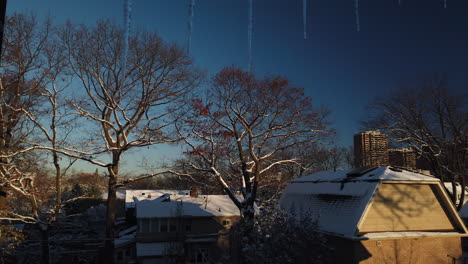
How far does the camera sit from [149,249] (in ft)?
85.3

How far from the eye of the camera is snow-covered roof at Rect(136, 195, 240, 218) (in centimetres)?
2711

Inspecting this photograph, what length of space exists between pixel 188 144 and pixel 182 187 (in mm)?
37187

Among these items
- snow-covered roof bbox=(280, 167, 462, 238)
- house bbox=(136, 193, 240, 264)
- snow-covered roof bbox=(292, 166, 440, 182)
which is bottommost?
house bbox=(136, 193, 240, 264)

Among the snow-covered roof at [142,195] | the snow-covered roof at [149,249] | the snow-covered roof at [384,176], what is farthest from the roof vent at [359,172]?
the snow-covered roof at [142,195]

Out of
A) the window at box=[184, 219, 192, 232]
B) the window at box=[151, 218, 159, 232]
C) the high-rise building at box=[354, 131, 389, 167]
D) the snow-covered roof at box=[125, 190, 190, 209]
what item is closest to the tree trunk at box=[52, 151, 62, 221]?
the window at box=[151, 218, 159, 232]

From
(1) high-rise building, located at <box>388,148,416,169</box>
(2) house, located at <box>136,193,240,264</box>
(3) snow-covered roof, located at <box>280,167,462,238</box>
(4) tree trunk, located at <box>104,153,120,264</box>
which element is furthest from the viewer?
(1) high-rise building, located at <box>388,148,416,169</box>

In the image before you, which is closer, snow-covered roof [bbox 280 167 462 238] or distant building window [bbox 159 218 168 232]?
snow-covered roof [bbox 280 167 462 238]

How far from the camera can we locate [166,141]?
18.4m

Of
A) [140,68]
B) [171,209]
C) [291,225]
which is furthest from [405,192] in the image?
[171,209]

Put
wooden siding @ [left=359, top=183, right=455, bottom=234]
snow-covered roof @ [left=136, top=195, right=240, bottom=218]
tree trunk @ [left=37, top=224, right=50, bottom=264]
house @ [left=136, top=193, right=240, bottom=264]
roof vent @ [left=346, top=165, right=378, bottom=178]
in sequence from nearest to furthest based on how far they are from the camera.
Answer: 1. wooden siding @ [left=359, top=183, right=455, bottom=234]
2. roof vent @ [left=346, top=165, right=378, bottom=178]
3. tree trunk @ [left=37, top=224, right=50, bottom=264]
4. house @ [left=136, top=193, right=240, bottom=264]
5. snow-covered roof @ [left=136, top=195, right=240, bottom=218]

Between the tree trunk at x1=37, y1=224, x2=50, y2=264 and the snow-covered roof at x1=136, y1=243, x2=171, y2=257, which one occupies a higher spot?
the tree trunk at x1=37, y1=224, x2=50, y2=264

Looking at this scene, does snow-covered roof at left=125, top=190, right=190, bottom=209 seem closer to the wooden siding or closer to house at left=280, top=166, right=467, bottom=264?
house at left=280, top=166, right=467, bottom=264

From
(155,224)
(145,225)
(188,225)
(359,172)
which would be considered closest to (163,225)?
(155,224)

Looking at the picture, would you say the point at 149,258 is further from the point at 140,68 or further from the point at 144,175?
the point at 140,68
